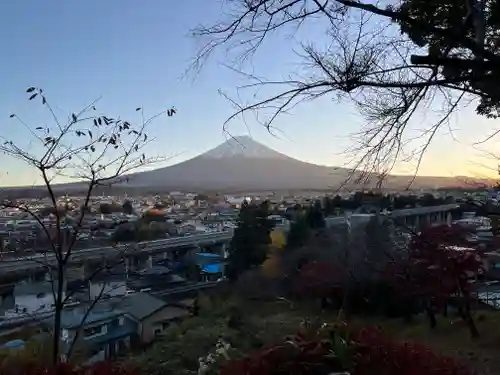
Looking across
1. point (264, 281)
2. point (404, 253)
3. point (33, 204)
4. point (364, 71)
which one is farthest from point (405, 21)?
point (264, 281)

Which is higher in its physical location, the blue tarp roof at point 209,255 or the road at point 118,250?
the road at point 118,250

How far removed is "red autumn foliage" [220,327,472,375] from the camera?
1.81m

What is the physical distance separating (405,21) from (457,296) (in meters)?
7.66

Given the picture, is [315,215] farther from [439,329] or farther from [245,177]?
[245,177]

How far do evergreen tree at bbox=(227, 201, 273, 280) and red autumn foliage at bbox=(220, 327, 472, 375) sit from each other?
38.0 feet

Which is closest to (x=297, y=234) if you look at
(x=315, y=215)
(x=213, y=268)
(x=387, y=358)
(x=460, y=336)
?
(x=315, y=215)

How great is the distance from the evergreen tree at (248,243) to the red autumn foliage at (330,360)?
11.6 metres

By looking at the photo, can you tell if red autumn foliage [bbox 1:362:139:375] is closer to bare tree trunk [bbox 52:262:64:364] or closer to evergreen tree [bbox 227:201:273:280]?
bare tree trunk [bbox 52:262:64:364]

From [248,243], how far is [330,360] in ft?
39.7

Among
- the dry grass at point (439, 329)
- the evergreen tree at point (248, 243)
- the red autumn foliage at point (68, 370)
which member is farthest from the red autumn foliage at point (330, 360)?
the evergreen tree at point (248, 243)

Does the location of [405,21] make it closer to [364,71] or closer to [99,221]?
[364,71]

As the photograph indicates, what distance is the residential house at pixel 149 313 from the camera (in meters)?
10.3

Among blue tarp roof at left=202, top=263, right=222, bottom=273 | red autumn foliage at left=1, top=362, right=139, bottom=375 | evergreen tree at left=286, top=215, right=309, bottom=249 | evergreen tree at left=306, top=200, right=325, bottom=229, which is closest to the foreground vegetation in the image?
red autumn foliage at left=1, top=362, right=139, bottom=375

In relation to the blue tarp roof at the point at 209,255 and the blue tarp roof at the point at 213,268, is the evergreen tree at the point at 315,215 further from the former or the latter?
the blue tarp roof at the point at 209,255
